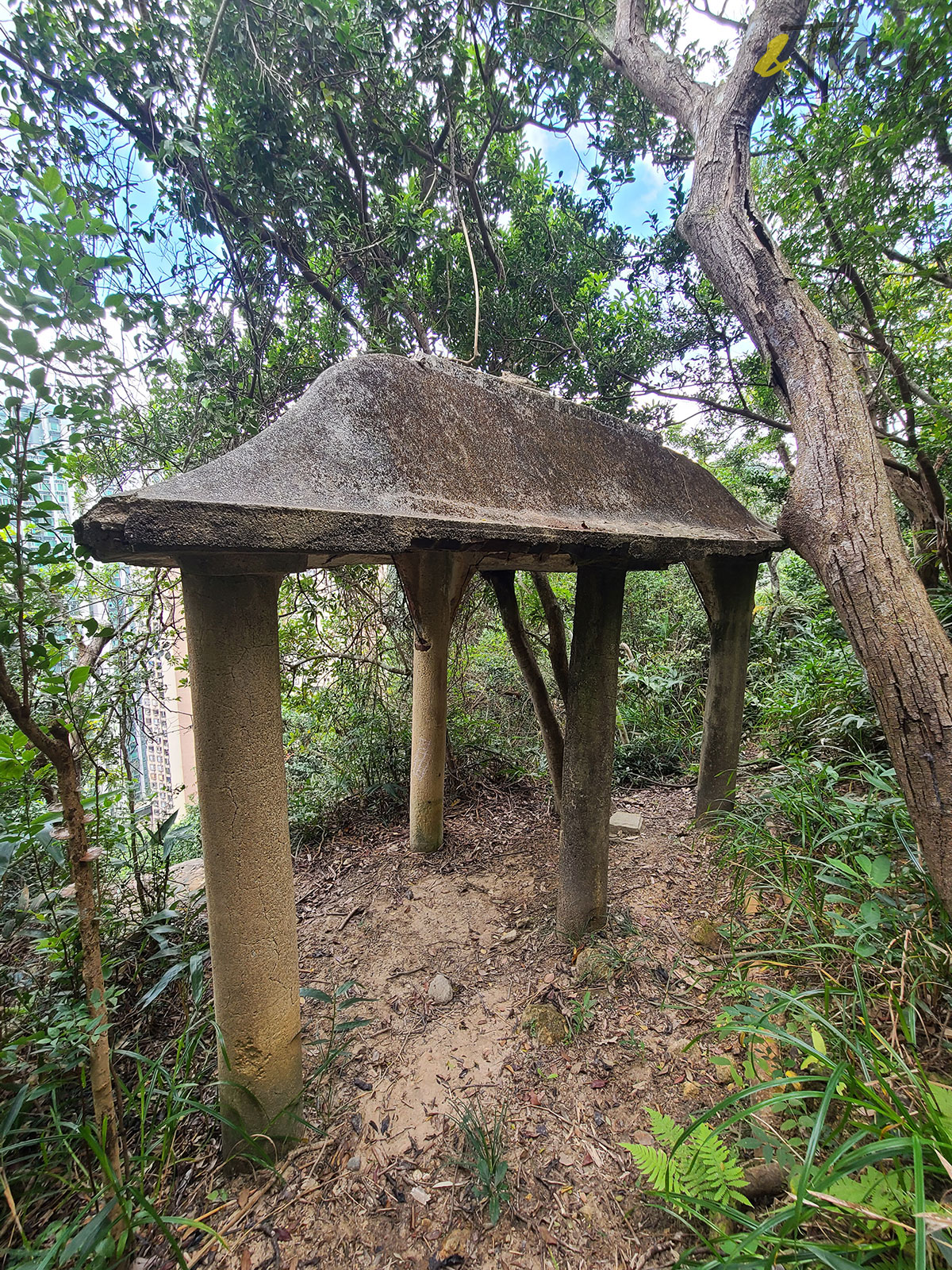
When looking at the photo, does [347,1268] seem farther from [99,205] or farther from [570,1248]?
[99,205]

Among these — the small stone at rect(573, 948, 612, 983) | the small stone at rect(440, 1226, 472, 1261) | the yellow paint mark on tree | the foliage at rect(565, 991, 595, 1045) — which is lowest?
the small stone at rect(440, 1226, 472, 1261)

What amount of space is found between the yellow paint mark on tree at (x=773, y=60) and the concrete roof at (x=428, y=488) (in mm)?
2291

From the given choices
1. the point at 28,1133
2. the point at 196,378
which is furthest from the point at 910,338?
the point at 28,1133

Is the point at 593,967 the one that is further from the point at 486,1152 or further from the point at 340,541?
the point at 340,541

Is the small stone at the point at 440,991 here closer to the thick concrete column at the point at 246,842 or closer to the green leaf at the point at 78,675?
the thick concrete column at the point at 246,842

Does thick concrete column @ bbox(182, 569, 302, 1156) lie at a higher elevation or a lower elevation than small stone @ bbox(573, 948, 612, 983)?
higher

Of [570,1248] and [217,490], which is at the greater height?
[217,490]

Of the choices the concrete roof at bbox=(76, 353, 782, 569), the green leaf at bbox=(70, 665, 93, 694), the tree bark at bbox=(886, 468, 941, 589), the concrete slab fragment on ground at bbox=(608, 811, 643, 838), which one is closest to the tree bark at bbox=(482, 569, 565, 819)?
the concrete slab fragment on ground at bbox=(608, 811, 643, 838)

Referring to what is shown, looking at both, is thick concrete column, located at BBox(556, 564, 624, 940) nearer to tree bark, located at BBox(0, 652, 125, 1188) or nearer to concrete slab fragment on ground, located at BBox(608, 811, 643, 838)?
concrete slab fragment on ground, located at BBox(608, 811, 643, 838)

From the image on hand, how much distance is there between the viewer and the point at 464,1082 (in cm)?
242

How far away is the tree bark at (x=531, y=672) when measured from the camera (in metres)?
4.14

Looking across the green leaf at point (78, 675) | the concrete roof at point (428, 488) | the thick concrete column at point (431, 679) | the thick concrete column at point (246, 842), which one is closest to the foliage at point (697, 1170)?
the thick concrete column at point (246, 842)

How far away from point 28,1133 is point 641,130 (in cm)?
786

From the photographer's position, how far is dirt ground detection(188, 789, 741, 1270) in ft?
5.89
